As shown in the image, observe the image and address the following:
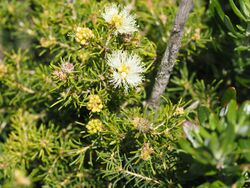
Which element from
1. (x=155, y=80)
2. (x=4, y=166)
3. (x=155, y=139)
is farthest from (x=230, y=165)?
(x=4, y=166)

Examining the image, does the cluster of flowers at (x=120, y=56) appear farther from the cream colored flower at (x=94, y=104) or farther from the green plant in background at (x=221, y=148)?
the green plant in background at (x=221, y=148)

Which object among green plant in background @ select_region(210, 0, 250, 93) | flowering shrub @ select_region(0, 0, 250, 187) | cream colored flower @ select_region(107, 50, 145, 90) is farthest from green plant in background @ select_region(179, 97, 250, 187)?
green plant in background @ select_region(210, 0, 250, 93)

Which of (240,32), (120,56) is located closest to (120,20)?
(120,56)

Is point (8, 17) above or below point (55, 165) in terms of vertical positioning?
above

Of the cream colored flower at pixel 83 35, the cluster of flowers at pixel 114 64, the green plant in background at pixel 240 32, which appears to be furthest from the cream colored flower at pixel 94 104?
the green plant in background at pixel 240 32

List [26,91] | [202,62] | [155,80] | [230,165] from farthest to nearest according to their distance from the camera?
[202,62] → [26,91] → [155,80] → [230,165]

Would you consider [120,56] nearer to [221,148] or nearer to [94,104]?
[94,104]

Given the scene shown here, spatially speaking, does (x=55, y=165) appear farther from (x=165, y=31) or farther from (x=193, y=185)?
(x=165, y=31)
